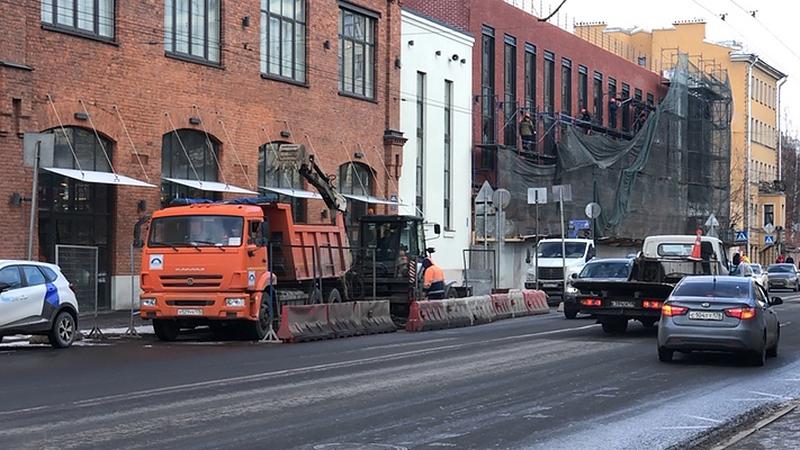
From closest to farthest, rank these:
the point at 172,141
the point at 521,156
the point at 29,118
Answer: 1. the point at 29,118
2. the point at 172,141
3. the point at 521,156

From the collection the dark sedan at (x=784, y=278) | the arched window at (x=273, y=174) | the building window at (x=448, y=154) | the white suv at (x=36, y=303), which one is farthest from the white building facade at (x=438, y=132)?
the dark sedan at (x=784, y=278)

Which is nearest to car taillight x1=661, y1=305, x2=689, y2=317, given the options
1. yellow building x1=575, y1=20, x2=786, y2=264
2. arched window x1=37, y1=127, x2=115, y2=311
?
arched window x1=37, y1=127, x2=115, y2=311

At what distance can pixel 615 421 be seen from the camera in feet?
39.0

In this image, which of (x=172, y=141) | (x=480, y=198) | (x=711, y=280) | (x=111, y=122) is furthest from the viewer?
(x=480, y=198)

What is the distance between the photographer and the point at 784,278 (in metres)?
63.2

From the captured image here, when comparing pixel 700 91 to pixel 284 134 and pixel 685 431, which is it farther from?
pixel 685 431

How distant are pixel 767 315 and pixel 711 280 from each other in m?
1.08

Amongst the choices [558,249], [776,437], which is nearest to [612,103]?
[558,249]

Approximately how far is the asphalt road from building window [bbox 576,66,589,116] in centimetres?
3980

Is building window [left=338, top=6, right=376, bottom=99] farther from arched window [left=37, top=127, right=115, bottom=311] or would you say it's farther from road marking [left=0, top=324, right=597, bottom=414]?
road marking [left=0, top=324, right=597, bottom=414]

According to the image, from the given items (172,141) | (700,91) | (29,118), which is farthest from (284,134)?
(700,91)

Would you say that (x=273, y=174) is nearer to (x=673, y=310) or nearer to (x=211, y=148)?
(x=211, y=148)

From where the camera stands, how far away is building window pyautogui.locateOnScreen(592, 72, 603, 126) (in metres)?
62.9

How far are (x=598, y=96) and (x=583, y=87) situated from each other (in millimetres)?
2446
